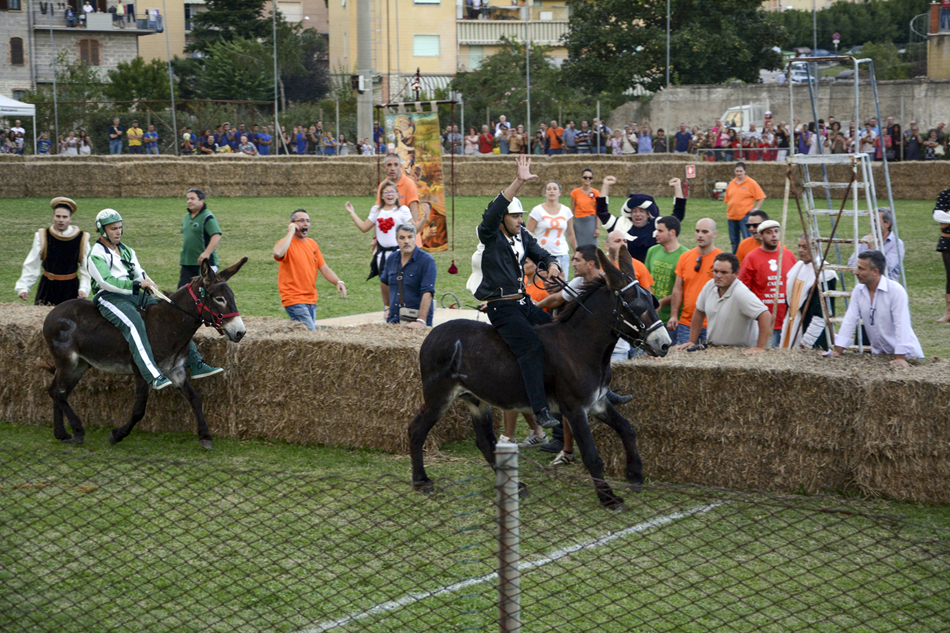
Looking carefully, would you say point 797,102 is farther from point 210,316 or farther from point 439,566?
point 439,566

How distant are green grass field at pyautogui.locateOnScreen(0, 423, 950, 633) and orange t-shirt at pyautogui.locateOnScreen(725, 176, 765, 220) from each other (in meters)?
13.2

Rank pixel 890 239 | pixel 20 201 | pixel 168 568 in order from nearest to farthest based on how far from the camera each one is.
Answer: pixel 168 568, pixel 890 239, pixel 20 201

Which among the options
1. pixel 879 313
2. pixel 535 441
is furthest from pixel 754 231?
pixel 535 441

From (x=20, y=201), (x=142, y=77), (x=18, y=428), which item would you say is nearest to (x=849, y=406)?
(x=18, y=428)

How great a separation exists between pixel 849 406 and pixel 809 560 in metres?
1.56

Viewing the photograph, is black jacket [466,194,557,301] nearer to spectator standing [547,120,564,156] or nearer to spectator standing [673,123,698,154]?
spectator standing [673,123,698,154]

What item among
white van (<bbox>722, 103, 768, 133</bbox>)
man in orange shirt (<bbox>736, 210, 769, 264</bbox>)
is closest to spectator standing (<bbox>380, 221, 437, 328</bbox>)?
man in orange shirt (<bbox>736, 210, 769, 264</bbox>)

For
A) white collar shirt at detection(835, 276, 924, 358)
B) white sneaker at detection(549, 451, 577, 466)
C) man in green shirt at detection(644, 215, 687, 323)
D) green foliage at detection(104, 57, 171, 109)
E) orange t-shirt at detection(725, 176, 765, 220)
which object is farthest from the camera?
green foliage at detection(104, 57, 171, 109)

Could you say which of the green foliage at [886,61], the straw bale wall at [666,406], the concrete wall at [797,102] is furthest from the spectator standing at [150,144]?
the green foliage at [886,61]

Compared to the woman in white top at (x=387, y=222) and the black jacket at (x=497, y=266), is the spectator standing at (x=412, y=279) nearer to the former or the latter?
the woman in white top at (x=387, y=222)

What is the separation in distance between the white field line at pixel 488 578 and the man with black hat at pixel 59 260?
6434mm

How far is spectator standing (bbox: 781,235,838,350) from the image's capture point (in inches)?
404

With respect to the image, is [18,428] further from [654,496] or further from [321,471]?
[654,496]

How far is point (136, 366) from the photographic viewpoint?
9523 millimetres
